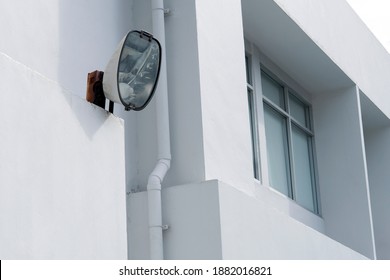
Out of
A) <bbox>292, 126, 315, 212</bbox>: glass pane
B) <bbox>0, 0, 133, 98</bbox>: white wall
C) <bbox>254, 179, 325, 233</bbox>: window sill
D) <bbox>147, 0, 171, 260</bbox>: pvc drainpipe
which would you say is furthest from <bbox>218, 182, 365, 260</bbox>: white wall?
<bbox>292, 126, 315, 212</bbox>: glass pane

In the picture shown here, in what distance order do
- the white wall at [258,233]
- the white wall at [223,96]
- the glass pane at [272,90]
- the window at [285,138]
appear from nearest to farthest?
→ 1. the white wall at [258,233]
2. the white wall at [223,96]
3. the window at [285,138]
4. the glass pane at [272,90]

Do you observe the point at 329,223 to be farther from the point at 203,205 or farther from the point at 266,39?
the point at 203,205

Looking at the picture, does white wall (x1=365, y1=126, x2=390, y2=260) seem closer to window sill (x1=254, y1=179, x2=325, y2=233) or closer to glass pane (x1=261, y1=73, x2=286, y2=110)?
window sill (x1=254, y1=179, x2=325, y2=233)

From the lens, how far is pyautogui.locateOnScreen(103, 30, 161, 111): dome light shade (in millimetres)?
5117

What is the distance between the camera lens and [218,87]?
7598 millimetres

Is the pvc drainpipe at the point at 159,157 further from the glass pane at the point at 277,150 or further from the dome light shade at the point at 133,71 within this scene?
the glass pane at the point at 277,150

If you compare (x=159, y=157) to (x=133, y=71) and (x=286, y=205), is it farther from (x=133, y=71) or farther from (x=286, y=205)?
(x=286, y=205)

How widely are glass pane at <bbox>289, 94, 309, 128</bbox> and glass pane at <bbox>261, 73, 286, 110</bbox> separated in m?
0.33

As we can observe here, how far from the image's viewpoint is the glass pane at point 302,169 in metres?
11.3

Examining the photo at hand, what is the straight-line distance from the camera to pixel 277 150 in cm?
1082

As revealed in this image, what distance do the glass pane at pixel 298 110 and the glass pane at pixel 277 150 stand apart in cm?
47

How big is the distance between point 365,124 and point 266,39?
12.4ft

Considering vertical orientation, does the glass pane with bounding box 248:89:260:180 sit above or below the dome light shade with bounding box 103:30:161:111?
above

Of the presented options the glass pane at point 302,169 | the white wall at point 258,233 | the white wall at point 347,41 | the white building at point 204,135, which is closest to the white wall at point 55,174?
the white building at point 204,135
